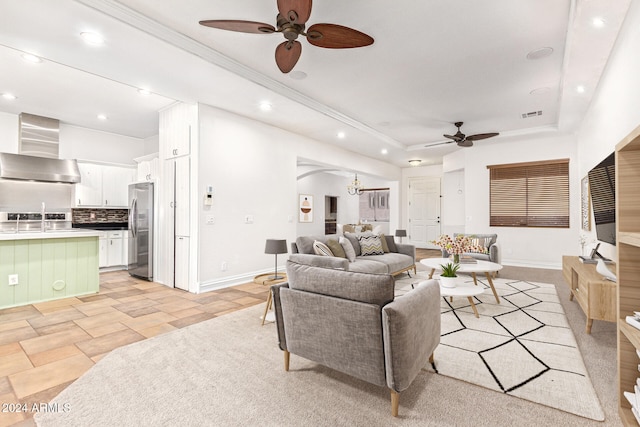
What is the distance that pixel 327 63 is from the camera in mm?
3525

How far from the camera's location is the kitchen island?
3691 mm

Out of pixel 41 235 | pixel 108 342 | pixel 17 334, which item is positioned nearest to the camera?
pixel 108 342

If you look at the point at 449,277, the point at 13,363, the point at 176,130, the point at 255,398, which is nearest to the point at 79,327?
the point at 13,363

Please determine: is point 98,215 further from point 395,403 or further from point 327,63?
point 395,403

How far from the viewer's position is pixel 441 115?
5324 mm

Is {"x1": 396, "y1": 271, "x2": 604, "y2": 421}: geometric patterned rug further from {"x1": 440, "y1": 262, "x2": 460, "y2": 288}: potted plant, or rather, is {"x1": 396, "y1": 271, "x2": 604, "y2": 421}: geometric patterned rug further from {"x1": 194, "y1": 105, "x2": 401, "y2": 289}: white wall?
{"x1": 194, "y1": 105, "x2": 401, "y2": 289}: white wall

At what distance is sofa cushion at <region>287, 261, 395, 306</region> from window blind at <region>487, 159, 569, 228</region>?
6.38 metres

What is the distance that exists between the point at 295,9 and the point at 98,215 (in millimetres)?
6330

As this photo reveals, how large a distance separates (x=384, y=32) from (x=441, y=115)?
2.83 m

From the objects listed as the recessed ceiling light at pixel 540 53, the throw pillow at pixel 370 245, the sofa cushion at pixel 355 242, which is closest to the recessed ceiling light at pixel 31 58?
the sofa cushion at pixel 355 242

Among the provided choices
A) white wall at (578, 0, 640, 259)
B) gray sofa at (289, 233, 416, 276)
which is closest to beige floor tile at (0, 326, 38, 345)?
gray sofa at (289, 233, 416, 276)

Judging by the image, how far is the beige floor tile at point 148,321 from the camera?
315 centimetres

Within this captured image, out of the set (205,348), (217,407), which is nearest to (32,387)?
(205,348)

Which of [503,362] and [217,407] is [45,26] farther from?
[503,362]
